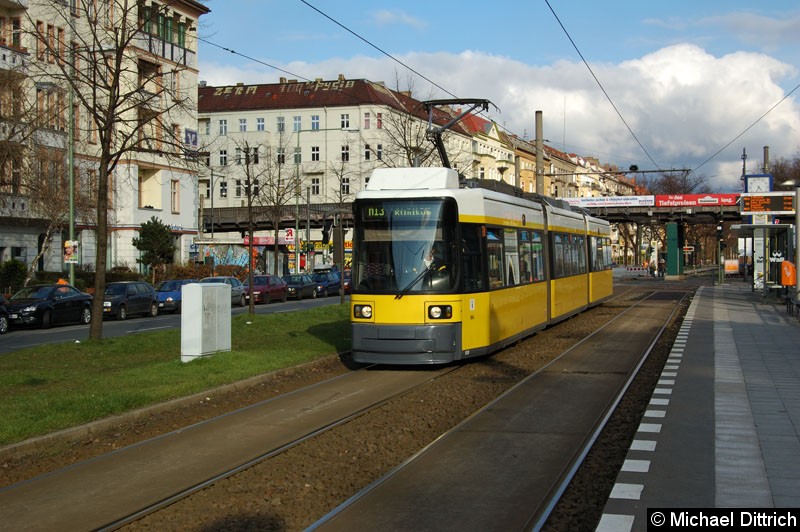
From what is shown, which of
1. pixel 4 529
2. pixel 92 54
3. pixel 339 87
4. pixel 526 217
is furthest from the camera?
pixel 339 87

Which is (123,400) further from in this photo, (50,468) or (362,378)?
(362,378)

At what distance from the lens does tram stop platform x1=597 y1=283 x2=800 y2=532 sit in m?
6.69

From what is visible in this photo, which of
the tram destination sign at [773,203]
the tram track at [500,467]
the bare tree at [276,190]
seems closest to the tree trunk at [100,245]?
the tram track at [500,467]

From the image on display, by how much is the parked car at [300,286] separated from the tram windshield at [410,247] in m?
34.9

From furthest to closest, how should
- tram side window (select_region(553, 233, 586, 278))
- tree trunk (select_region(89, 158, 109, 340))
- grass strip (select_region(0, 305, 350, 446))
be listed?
tram side window (select_region(553, 233, 586, 278)) < tree trunk (select_region(89, 158, 109, 340)) < grass strip (select_region(0, 305, 350, 446))

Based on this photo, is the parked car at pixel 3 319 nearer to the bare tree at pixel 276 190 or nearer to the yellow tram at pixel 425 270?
the bare tree at pixel 276 190

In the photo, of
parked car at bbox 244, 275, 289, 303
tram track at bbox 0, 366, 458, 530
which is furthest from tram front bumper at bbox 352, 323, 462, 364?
parked car at bbox 244, 275, 289, 303

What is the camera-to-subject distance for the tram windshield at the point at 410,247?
47.4 feet

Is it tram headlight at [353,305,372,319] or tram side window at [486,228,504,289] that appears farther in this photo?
tram side window at [486,228,504,289]

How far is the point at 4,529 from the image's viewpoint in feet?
21.3

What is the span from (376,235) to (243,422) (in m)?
4.92

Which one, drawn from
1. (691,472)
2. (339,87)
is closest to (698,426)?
(691,472)

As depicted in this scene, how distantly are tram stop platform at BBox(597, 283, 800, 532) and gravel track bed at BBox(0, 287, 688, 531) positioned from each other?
10.9 inches

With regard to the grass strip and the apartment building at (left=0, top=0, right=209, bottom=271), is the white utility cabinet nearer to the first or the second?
the grass strip
